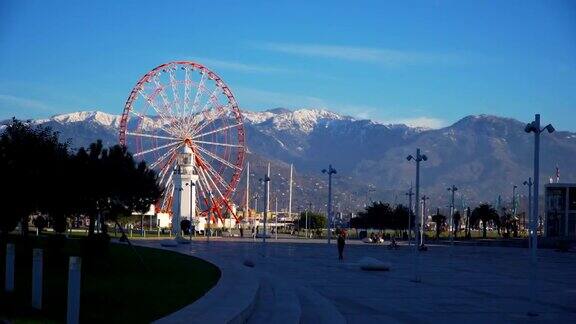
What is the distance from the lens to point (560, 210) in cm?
10231

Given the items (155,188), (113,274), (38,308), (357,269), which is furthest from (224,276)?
(155,188)

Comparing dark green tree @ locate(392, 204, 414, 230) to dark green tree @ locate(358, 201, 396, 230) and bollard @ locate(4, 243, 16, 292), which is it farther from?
bollard @ locate(4, 243, 16, 292)

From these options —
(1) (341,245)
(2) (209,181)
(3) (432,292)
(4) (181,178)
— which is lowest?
(3) (432,292)

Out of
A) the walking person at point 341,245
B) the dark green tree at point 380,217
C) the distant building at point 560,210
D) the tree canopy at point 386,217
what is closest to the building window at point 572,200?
the distant building at point 560,210

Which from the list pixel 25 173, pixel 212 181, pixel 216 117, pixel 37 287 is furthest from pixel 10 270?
pixel 212 181

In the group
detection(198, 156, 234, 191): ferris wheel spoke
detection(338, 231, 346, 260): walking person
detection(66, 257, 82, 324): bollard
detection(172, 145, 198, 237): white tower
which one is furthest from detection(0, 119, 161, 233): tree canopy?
detection(172, 145, 198, 237): white tower

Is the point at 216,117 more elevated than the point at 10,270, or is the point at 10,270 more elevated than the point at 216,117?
the point at 216,117

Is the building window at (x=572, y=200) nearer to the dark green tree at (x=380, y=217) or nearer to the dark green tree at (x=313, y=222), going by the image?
the dark green tree at (x=380, y=217)

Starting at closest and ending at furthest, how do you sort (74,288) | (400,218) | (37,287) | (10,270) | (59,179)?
(74,288)
(37,287)
(10,270)
(59,179)
(400,218)

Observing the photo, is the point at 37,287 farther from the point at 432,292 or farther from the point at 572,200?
the point at 572,200

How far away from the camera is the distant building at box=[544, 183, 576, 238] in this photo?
333 feet

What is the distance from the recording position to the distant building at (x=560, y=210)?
333 feet

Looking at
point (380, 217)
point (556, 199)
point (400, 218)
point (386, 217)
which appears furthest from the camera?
point (380, 217)

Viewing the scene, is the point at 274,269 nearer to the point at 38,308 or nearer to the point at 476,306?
the point at 476,306
